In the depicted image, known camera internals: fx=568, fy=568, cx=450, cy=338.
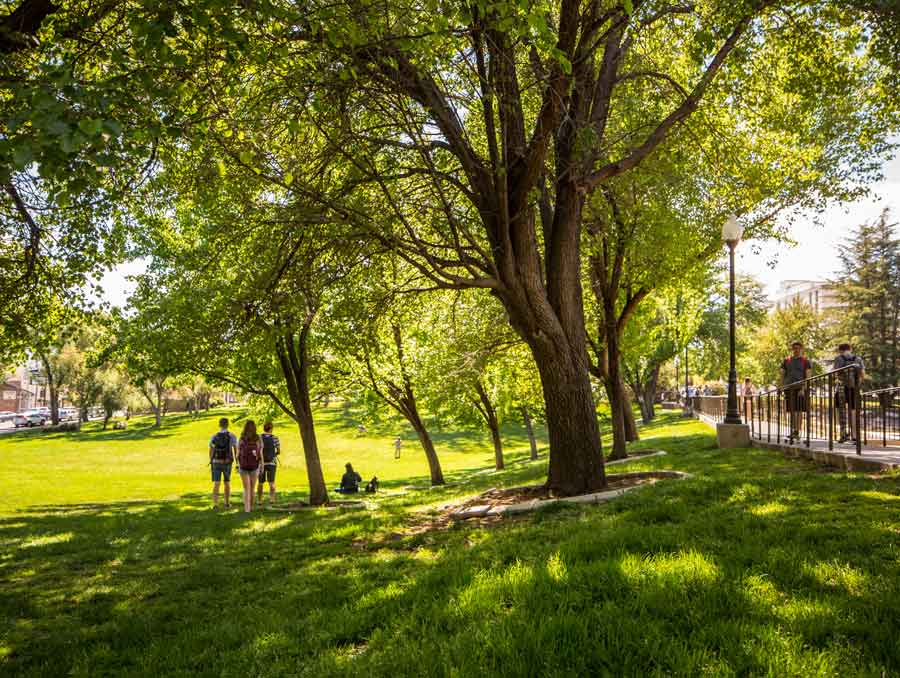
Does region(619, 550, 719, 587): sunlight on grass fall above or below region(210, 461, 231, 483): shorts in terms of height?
above

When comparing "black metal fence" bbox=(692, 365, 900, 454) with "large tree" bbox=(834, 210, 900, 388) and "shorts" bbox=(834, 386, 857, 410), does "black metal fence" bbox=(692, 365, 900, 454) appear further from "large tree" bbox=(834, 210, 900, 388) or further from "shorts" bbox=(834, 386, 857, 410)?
"large tree" bbox=(834, 210, 900, 388)

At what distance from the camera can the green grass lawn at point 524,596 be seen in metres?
3.20

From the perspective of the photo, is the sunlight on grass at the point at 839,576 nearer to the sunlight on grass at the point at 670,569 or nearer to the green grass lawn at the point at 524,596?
the green grass lawn at the point at 524,596

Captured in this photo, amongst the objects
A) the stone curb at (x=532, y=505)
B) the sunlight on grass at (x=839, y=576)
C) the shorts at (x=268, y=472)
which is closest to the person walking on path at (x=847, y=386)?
the stone curb at (x=532, y=505)

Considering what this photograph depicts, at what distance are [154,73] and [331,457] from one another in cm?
4168

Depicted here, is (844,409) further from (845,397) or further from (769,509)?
(769,509)

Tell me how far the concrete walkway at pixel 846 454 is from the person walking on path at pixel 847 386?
1.51 feet

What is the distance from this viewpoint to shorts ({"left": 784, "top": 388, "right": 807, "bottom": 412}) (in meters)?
11.9

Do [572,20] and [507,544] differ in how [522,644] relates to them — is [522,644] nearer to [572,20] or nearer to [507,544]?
[507,544]

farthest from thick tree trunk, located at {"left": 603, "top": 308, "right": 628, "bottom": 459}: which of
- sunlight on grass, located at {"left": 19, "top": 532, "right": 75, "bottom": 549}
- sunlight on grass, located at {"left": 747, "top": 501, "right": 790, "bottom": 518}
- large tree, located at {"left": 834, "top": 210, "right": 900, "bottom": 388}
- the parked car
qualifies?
the parked car

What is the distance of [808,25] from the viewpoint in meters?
8.83

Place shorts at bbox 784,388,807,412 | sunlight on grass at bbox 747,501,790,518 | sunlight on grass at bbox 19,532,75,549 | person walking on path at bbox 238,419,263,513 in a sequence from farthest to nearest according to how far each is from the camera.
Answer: person walking on path at bbox 238,419,263,513
shorts at bbox 784,388,807,412
sunlight on grass at bbox 19,532,75,549
sunlight on grass at bbox 747,501,790,518

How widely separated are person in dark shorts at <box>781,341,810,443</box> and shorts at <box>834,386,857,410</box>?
585 millimetres

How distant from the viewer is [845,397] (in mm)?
10930
